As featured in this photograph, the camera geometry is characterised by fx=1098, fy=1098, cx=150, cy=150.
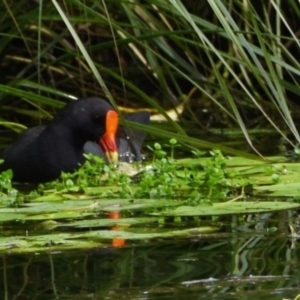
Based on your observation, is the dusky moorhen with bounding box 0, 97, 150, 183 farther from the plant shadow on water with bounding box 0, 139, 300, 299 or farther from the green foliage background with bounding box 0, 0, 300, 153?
the plant shadow on water with bounding box 0, 139, 300, 299

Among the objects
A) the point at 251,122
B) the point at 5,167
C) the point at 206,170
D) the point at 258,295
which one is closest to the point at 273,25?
the point at 251,122

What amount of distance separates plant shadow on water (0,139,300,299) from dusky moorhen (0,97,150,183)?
1.56ft

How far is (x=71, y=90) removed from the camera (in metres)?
7.95

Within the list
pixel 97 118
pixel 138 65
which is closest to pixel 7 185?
pixel 97 118

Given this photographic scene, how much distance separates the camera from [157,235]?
3.24m

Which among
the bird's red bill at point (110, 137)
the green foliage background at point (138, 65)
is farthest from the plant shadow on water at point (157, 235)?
the green foliage background at point (138, 65)

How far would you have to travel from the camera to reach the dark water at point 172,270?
251cm

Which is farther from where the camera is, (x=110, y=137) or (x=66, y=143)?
(x=66, y=143)

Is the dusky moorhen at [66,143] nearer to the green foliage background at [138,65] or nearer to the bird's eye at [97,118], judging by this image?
the bird's eye at [97,118]

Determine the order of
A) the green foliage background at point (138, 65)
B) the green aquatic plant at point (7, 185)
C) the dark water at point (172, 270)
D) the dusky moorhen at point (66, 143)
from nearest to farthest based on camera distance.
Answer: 1. the dark water at point (172, 270)
2. the green aquatic plant at point (7, 185)
3. the dusky moorhen at point (66, 143)
4. the green foliage background at point (138, 65)

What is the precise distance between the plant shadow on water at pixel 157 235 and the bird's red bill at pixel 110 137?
45 cm

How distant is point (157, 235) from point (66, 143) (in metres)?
2.10

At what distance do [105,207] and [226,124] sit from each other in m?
3.16

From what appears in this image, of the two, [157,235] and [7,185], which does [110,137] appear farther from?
[157,235]
